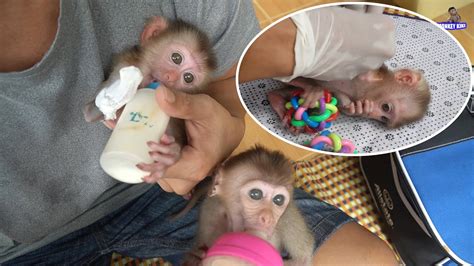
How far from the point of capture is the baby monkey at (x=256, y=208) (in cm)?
82

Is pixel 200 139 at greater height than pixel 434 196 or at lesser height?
greater

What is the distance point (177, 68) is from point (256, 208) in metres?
0.27

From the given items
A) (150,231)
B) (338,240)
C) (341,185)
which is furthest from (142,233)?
(341,185)

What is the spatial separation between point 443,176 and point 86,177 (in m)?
0.87

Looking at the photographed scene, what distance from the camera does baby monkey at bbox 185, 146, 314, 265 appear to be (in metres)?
0.82

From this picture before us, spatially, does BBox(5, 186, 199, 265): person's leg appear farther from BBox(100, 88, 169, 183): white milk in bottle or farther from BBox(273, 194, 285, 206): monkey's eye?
BBox(100, 88, 169, 183): white milk in bottle

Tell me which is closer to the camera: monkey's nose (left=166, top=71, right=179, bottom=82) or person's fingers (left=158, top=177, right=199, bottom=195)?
monkey's nose (left=166, top=71, right=179, bottom=82)

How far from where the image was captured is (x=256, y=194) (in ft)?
2.72

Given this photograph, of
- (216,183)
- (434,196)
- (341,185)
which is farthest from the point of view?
(341,185)

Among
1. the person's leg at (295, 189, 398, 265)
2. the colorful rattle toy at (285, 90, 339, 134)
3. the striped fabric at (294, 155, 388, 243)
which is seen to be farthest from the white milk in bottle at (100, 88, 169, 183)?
the striped fabric at (294, 155, 388, 243)

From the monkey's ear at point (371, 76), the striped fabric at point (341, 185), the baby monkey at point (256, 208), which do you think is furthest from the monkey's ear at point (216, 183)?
the striped fabric at point (341, 185)

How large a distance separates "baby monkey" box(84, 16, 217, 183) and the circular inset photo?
4.6 inches

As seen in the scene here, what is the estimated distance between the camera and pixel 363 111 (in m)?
0.87

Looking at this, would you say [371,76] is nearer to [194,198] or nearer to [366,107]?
[366,107]
